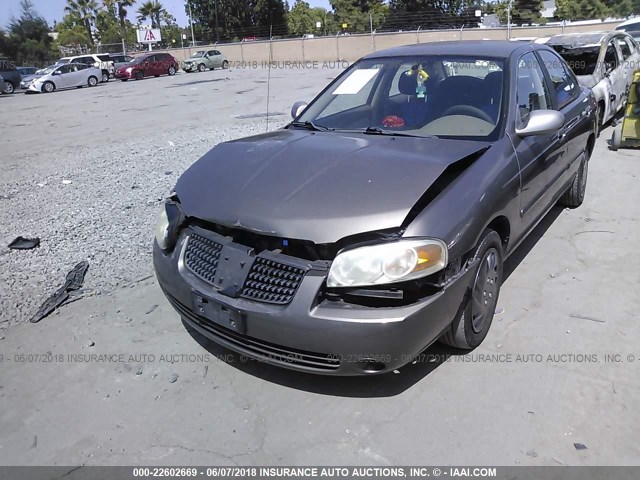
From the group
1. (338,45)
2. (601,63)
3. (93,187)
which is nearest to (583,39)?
(601,63)

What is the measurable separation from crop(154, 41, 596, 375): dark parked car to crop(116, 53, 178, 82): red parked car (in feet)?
112

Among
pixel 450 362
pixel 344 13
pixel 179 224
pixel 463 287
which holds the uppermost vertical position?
pixel 344 13

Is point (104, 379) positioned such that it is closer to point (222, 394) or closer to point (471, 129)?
point (222, 394)

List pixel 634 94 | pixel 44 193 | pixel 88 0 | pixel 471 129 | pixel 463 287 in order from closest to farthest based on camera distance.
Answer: pixel 463 287
pixel 471 129
pixel 44 193
pixel 634 94
pixel 88 0

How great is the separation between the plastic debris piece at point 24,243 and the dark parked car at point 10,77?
30045 mm

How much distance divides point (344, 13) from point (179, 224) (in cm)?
7717

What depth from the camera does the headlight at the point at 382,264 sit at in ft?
8.52

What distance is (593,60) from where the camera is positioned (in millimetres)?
9273

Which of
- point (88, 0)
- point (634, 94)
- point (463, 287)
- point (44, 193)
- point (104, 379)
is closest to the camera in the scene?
point (463, 287)

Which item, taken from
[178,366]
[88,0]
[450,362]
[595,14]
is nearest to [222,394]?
[178,366]

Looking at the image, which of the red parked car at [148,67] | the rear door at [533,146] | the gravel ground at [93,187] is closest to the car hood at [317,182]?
the rear door at [533,146]

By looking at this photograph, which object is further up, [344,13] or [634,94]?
[344,13]

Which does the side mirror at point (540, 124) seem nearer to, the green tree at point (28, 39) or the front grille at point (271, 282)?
the front grille at point (271, 282)

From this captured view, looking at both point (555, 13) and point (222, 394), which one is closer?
point (222, 394)
